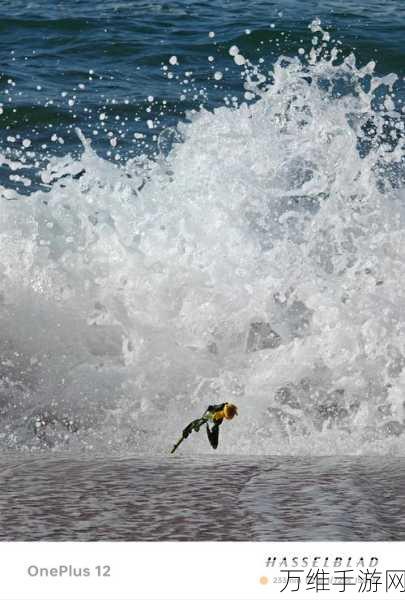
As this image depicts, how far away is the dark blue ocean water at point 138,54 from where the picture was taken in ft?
32.2

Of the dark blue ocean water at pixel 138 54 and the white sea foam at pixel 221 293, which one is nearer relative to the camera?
the white sea foam at pixel 221 293

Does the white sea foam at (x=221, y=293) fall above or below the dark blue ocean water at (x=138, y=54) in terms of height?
below

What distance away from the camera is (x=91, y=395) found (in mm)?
5543

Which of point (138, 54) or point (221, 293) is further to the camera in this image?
point (138, 54)

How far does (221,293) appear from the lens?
5.84 meters

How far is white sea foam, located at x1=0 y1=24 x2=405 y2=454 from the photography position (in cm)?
527

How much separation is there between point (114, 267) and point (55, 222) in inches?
21.0

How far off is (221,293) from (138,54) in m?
6.15

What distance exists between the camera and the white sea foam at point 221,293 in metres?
5.27

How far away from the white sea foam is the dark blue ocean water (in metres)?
2.65

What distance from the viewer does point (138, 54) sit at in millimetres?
11422

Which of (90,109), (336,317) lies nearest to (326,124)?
(336,317)

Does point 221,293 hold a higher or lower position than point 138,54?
lower

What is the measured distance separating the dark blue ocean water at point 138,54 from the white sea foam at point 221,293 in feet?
8.70
